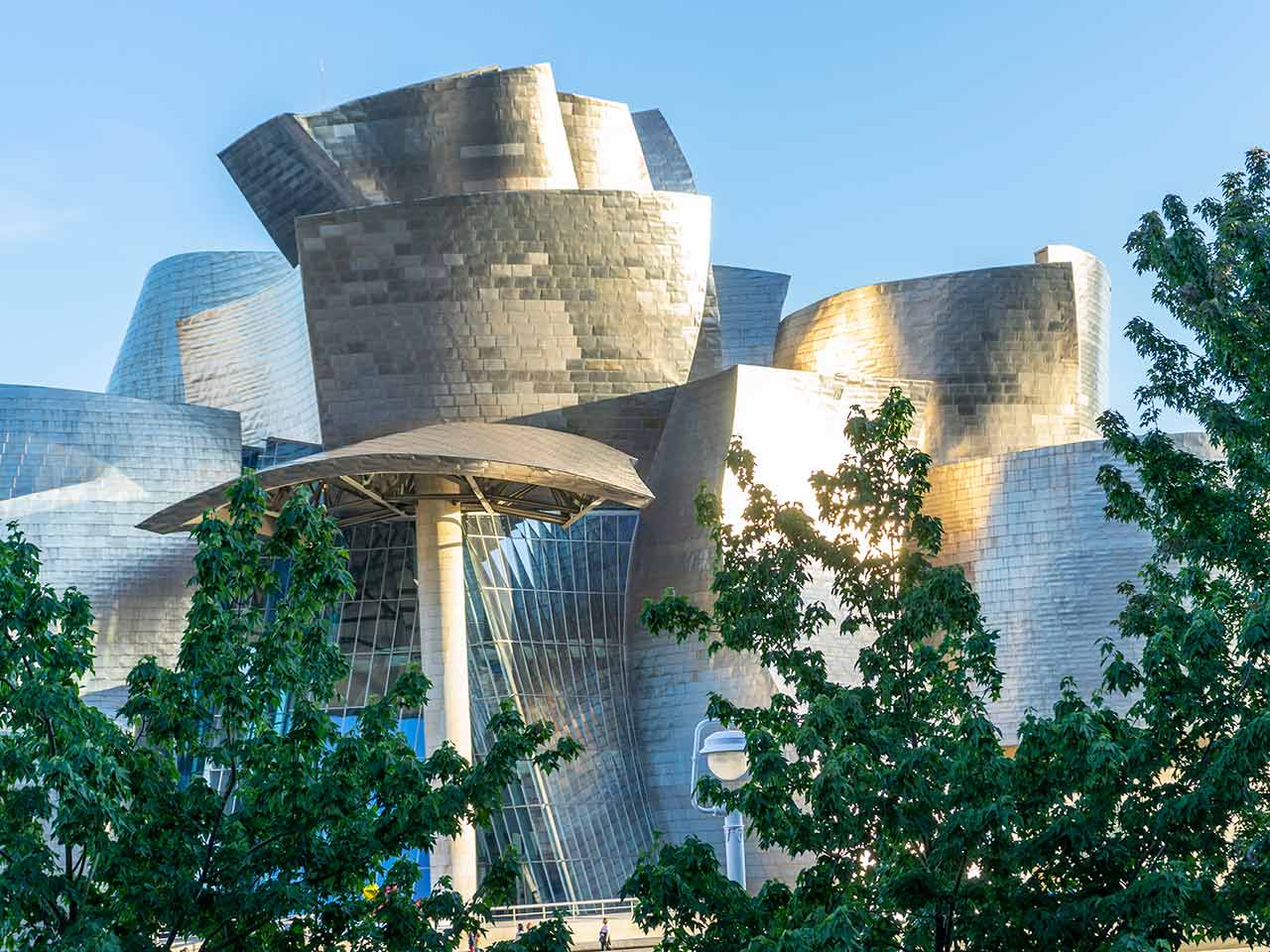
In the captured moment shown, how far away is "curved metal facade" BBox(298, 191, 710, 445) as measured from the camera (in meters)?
36.1

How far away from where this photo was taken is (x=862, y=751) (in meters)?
12.0

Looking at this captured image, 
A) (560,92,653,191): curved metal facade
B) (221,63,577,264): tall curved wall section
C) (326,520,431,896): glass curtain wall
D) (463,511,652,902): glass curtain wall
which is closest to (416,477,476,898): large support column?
(463,511,652,902): glass curtain wall

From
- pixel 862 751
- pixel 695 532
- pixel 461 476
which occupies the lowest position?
pixel 862 751

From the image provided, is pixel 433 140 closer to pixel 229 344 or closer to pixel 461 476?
pixel 461 476

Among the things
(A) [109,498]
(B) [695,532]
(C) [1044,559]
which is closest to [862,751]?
(B) [695,532]

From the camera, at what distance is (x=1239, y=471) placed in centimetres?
1789

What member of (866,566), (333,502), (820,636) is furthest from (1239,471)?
(333,502)

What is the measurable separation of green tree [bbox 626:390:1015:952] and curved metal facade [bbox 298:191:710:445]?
22286 millimetres

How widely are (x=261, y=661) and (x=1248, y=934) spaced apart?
7.77 m

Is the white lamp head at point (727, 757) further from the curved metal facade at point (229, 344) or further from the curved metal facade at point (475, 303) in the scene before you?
the curved metal facade at point (229, 344)

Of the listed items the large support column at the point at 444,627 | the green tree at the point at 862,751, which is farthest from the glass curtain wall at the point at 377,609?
the green tree at the point at 862,751

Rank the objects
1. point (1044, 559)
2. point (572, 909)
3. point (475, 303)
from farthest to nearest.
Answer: point (1044, 559)
point (475, 303)
point (572, 909)

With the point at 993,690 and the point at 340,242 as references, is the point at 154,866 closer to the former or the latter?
the point at 993,690

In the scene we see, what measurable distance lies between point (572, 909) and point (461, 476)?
9.32 metres
